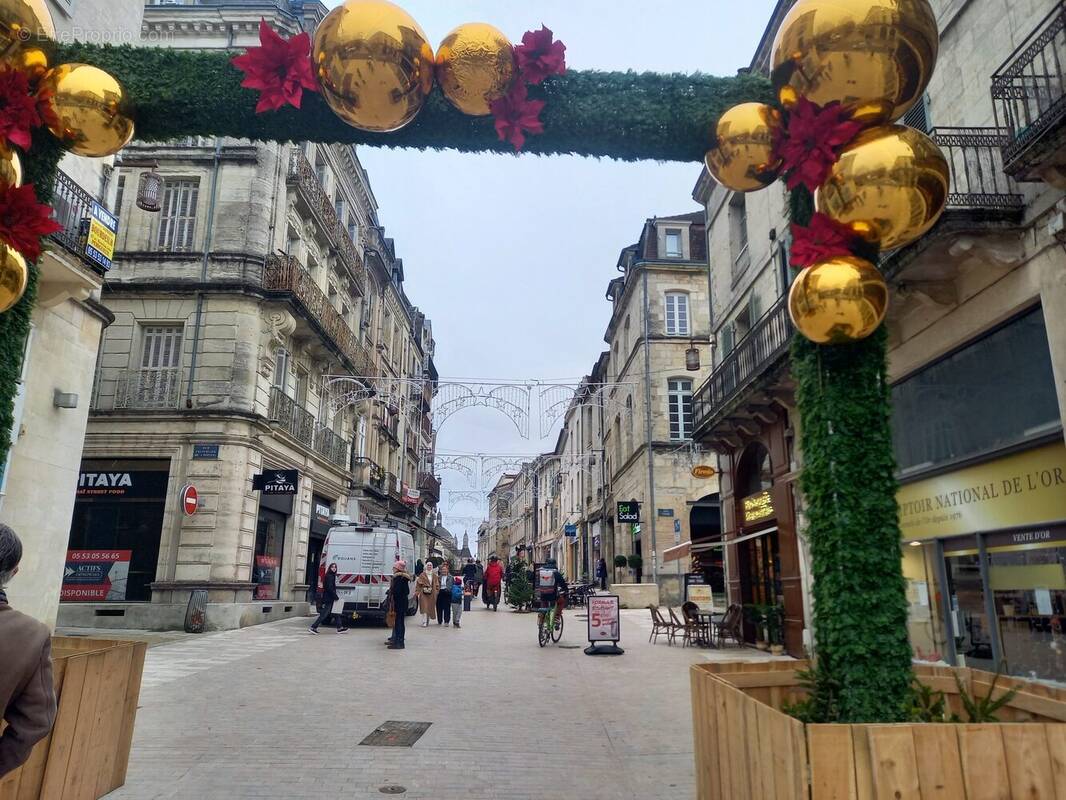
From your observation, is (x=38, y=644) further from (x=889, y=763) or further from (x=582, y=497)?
(x=582, y=497)

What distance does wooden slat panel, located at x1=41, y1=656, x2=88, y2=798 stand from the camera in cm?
408

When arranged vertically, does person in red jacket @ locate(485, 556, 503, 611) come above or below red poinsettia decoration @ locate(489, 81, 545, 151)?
below

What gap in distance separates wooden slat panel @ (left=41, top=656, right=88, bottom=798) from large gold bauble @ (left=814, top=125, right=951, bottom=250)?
4857mm

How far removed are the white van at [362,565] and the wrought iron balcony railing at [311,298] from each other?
6389 mm

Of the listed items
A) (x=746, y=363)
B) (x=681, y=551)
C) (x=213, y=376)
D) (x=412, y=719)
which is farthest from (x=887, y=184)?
(x=213, y=376)

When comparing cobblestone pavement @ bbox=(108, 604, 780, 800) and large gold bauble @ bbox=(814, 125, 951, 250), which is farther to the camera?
cobblestone pavement @ bbox=(108, 604, 780, 800)

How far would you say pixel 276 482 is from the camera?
18.2 metres

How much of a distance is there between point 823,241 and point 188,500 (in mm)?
15868

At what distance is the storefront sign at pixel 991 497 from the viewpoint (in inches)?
310

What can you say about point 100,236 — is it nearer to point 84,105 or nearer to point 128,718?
point 84,105

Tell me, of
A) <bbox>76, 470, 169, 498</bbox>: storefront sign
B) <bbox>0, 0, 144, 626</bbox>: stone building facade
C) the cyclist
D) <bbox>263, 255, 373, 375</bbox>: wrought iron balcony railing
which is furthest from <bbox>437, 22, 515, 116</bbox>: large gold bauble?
the cyclist

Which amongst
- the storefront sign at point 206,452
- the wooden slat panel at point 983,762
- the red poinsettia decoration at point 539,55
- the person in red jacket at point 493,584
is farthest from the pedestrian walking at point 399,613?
the person in red jacket at point 493,584

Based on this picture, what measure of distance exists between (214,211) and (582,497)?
109 ft

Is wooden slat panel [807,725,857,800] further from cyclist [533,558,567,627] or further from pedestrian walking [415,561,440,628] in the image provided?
cyclist [533,558,567,627]
